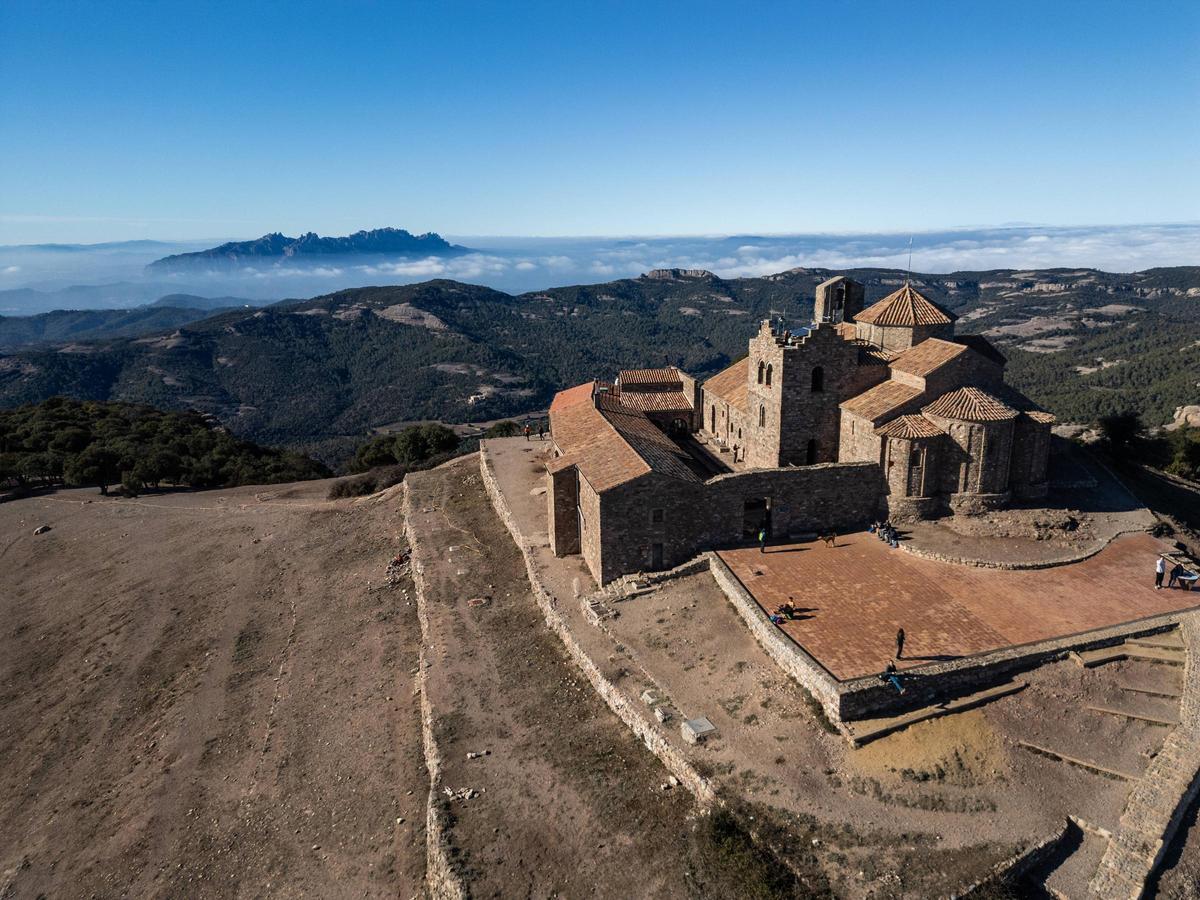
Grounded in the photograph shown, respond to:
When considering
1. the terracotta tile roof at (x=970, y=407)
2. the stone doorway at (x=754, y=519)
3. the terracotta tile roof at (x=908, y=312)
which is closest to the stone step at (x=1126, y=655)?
the terracotta tile roof at (x=970, y=407)

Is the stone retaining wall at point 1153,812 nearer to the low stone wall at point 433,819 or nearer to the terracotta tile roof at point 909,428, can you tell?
the terracotta tile roof at point 909,428

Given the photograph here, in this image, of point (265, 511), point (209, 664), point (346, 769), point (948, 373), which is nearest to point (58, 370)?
point (265, 511)

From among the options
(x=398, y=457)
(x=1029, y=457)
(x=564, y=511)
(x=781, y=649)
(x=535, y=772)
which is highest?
(x=1029, y=457)

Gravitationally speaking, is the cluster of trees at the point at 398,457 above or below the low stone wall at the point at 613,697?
below

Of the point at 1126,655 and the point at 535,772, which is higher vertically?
the point at 1126,655

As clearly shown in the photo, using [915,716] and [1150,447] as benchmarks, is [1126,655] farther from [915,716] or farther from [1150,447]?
[1150,447]

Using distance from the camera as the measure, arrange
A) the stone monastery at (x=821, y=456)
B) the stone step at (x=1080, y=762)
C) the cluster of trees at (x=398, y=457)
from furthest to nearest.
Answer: the cluster of trees at (x=398, y=457) → the stone monastery at (x=821, y=456) → the stone step at (x=1080, y=762)

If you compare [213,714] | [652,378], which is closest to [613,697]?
[213,714]
